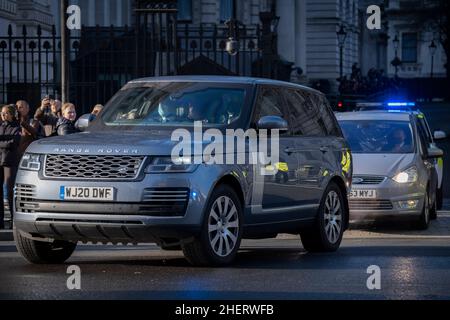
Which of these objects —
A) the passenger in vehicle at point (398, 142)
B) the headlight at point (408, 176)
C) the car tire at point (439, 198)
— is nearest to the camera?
the headlight at point (408, 176)

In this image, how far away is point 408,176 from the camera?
16.6m

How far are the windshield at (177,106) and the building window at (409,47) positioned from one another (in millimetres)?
105484

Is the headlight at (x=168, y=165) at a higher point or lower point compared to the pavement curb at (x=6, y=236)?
higher

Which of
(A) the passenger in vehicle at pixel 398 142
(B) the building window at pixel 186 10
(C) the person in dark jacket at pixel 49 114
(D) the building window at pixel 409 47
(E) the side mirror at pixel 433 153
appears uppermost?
(B) the building window at pixel 186 10

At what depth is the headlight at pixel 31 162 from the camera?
1120 centimetres

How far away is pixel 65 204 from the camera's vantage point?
1091cm

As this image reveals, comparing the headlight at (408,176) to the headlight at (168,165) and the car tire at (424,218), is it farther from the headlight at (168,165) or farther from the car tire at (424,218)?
the headlight at (168,165)

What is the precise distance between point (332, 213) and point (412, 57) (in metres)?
105

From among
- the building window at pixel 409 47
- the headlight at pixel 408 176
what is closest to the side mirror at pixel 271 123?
the headlight at pixel 408 176

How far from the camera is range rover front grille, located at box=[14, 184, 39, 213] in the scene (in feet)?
36.5

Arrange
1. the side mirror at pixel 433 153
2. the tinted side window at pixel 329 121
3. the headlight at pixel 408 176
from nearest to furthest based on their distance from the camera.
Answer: the tinted side window at pixel 329 121, the headlight at pixel 408 176, the side mirror at pixel 433 153

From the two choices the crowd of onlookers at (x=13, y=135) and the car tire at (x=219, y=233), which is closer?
the car tire at (x=219, y=233)
